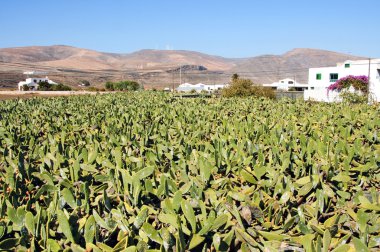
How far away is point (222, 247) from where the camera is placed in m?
1.98

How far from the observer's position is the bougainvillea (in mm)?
38031

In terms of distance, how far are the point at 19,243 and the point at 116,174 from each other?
785mm

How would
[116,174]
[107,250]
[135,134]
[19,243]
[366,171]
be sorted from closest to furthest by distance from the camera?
1. [107,250]
2. [19,243]
3. [116,174]
4. [366,171]
5. [135,134]

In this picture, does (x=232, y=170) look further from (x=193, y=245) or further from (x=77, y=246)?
(x=77, y=246)

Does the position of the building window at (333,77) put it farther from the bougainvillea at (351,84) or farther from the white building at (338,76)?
the bougainvillea at (351,84)

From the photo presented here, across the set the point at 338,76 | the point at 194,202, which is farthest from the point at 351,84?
the point at 194,202

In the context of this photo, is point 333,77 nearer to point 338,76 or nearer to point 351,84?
point 338,76

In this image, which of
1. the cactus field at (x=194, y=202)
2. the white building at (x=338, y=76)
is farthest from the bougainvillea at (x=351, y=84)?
the cactus field at (x=194, y=202)

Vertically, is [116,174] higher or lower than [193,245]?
higher

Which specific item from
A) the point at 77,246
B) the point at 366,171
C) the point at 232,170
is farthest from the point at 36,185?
the point at 366,171

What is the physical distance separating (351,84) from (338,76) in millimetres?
11935

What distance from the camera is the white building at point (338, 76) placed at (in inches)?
1508

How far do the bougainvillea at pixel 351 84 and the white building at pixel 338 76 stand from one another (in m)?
0.50

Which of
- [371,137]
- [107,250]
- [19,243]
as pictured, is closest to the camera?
[107,250]
